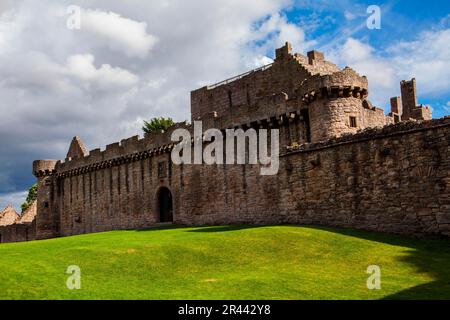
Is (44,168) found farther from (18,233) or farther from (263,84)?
(263,84)

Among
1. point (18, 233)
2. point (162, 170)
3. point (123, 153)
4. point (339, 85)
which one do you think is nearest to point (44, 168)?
point (18, 233)

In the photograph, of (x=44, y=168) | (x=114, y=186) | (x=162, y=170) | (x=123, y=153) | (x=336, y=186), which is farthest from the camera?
(x=44, y=168)

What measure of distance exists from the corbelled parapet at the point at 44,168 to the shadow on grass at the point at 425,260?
3399 centimetres

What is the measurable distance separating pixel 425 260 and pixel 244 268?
5480 mm

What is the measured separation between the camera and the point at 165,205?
121 feet

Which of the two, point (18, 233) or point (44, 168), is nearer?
point (44, 168)

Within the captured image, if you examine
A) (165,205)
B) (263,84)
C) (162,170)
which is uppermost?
(263,84)

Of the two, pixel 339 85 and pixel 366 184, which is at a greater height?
pixel 339 85

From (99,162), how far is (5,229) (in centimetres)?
1893

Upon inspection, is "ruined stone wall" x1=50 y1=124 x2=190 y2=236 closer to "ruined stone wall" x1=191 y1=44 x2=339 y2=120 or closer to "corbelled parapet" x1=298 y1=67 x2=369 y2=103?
"ruined stone wall" x1=191 y1=44 x2=339 y2=120

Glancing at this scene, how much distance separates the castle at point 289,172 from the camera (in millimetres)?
19734

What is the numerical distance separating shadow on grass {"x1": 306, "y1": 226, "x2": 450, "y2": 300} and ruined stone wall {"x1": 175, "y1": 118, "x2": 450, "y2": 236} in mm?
1015

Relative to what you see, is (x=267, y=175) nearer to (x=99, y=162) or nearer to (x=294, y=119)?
(x=294, y=119)
